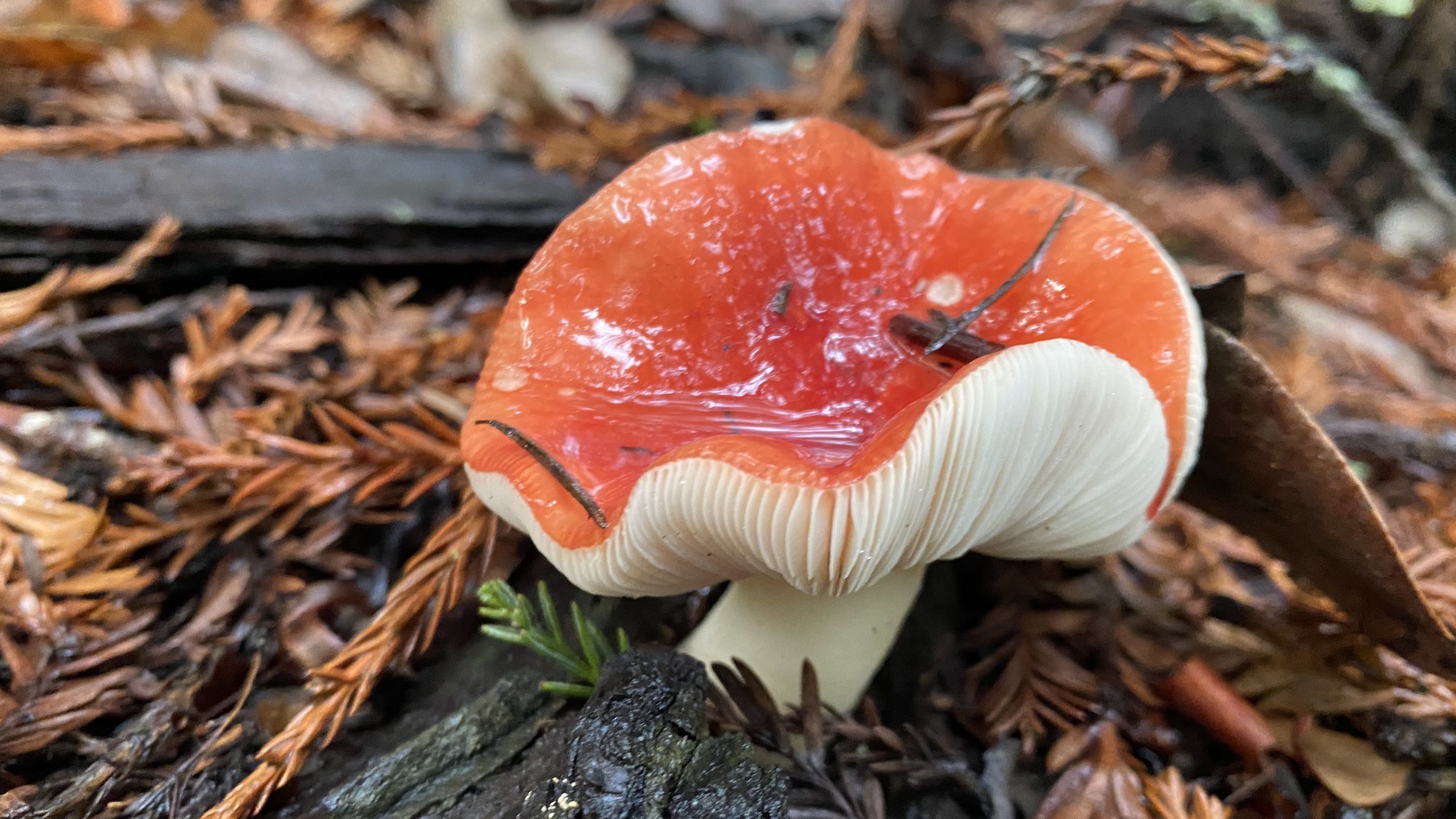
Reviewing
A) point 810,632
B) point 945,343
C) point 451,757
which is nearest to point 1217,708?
point 810,632

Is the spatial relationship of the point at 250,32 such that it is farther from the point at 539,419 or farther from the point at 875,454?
the point at 875,454

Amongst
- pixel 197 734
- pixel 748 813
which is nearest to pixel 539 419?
pixel 748 813

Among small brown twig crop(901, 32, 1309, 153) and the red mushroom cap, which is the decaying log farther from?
small brown twig crop(901, 32, 1309, 153)

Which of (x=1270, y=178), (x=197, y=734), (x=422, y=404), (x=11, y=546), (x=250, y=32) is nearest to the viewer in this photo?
(x=197, y=734)

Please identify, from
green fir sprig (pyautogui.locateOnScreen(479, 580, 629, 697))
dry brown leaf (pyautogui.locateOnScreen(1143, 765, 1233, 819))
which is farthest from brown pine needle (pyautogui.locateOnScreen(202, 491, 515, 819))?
dry brown leaf (pyautogui.locateOnScreen(1143, 765, 1233, 819))

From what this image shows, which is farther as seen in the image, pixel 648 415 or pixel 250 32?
pixel 250 32

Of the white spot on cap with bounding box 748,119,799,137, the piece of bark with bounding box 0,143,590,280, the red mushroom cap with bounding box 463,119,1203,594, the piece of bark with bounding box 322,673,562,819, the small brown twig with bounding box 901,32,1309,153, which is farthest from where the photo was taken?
the piece of bark with bounding box 0,143,590,280
